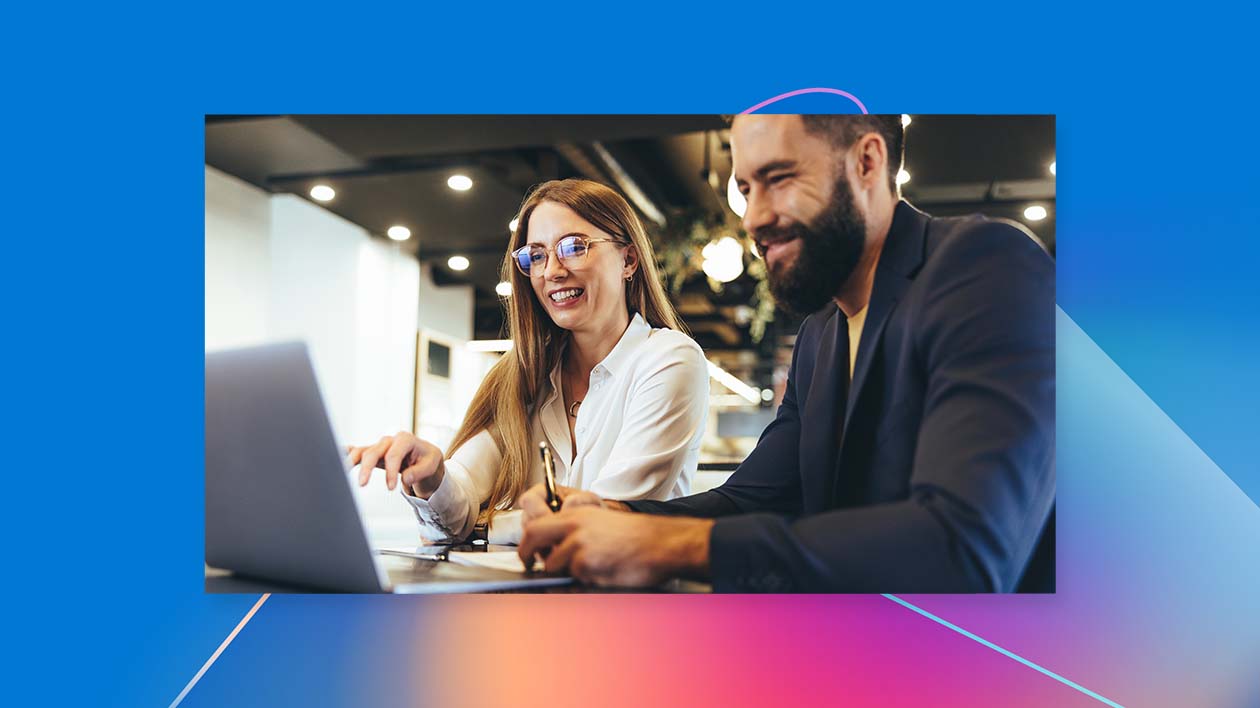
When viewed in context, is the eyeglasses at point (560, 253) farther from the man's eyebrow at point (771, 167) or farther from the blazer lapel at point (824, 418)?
the blazer lapel at point (824, 418)

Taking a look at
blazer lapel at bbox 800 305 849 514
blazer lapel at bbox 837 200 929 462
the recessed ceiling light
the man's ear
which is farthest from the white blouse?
the recessed ceiling light

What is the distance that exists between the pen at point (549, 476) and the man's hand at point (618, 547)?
3.5 inches

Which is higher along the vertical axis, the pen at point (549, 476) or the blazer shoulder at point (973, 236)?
the blazer shoulder at point (973, 236)

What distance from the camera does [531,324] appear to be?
7.91 ft

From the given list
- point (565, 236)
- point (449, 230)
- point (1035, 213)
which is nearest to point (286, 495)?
point (449, 230)

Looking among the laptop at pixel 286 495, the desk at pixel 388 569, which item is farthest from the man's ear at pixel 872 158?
the laptop at pixel 286 495

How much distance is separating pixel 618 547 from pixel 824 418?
53 cm

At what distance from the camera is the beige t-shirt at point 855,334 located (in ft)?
7.36

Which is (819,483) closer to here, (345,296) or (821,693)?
(821,693)

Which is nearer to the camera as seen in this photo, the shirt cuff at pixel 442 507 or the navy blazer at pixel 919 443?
the navy blazer at pixel 919 443

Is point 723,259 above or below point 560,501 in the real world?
above

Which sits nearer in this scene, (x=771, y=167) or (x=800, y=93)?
(x=771, y=167)

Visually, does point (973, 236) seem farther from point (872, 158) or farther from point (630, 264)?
point (630, 264)

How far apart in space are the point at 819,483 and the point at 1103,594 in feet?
2.76
